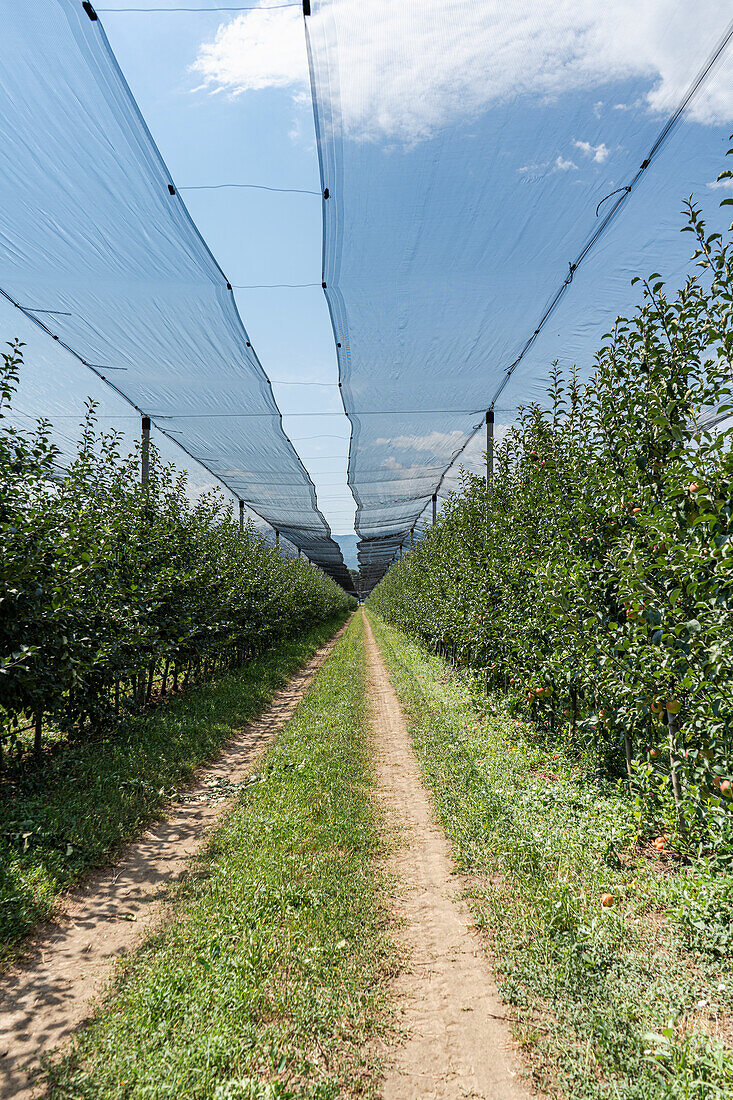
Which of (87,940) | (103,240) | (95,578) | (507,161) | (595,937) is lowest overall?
(87,940)

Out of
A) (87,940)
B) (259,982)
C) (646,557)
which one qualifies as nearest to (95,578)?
(87,940)

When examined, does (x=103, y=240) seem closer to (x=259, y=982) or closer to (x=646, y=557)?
(x=646, y=557)

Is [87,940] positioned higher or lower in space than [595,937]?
lower

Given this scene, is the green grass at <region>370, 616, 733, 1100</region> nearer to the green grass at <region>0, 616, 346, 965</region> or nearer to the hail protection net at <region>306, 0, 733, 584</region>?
the green grass at <region>0, 616, 346, 965</region>

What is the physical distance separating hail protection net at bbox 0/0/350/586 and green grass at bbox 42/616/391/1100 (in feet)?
18.8

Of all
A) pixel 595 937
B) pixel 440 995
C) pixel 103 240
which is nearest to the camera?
pixel 440 995

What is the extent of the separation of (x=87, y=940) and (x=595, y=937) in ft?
9.07

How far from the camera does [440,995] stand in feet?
8.71

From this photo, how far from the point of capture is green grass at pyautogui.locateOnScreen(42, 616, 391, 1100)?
2.19m

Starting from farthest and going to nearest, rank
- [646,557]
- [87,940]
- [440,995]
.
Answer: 1. [646,557]
2. [87,940]
3. [440,995]

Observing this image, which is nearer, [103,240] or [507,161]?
[507,161]

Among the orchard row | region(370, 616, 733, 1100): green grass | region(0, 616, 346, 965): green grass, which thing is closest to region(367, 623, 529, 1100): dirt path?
region(370, 616, 733, 1100): green grass

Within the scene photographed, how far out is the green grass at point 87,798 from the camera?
348 cm

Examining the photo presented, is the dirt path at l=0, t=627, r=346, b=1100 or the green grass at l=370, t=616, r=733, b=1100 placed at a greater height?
the green grass at l=370, t=616, r=733, b=1100
